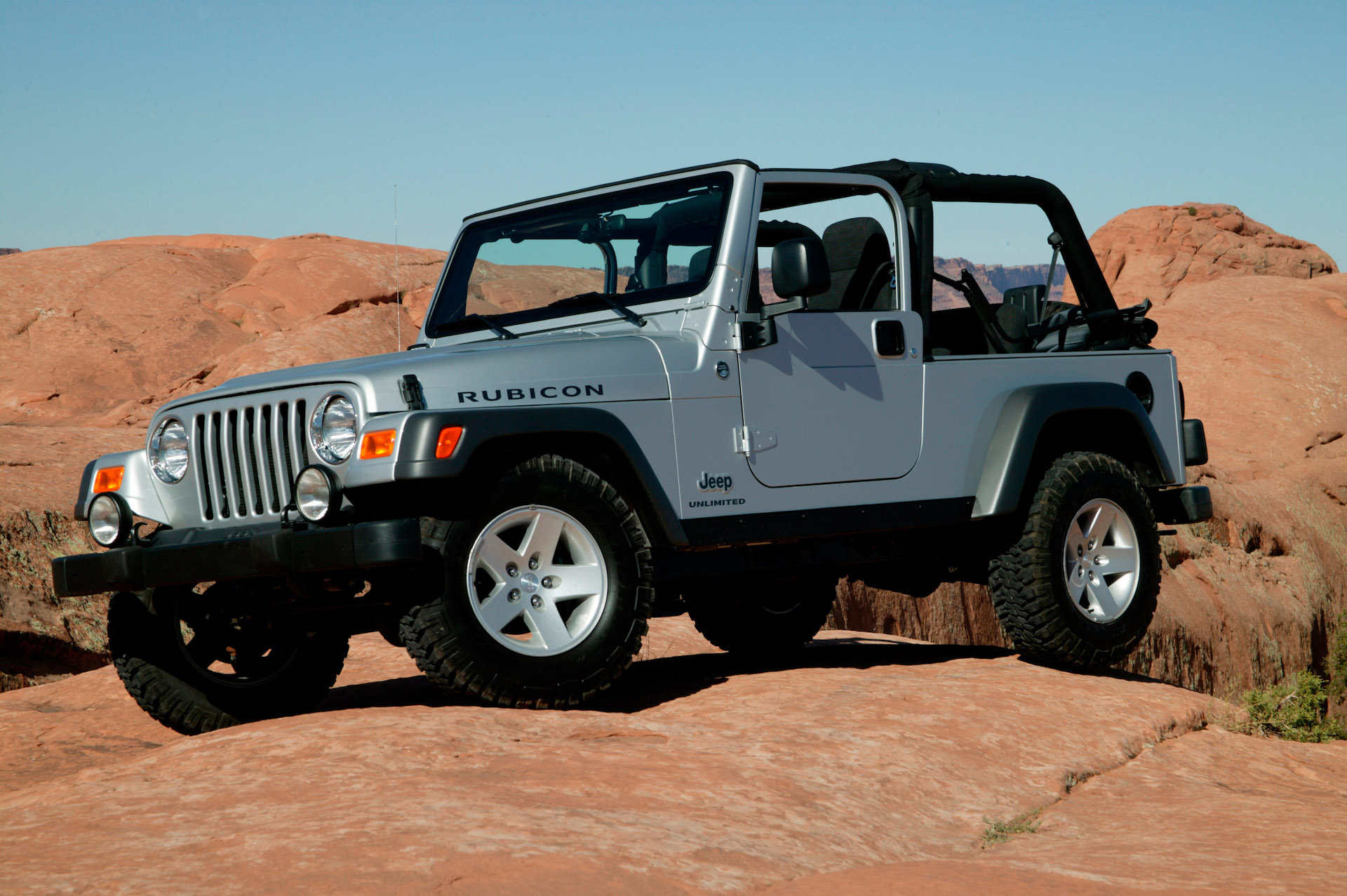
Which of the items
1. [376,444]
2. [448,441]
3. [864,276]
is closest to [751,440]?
[864,276]

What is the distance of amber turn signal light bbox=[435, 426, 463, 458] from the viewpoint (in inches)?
173

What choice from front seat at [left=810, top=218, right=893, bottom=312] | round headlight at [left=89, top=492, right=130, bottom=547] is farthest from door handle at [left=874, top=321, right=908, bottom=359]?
round headlight at [left=89, top=492, right=130, bottom=547]

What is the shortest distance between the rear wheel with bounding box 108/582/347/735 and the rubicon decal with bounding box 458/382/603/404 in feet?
4.01

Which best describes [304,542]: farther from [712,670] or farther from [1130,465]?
[1130,465]

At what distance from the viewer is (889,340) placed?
19.1 ft

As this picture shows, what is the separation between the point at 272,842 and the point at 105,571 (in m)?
2.10

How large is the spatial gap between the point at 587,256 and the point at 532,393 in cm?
140

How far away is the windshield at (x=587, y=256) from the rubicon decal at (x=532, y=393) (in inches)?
29.9

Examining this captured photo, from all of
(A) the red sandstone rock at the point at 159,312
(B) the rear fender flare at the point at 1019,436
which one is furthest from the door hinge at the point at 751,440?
(A) the red sandstone rock at the point at 159,312

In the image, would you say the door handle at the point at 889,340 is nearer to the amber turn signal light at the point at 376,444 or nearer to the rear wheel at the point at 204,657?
the amber turn signal light at the point at 376,444

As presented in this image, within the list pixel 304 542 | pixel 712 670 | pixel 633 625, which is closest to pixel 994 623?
pixel 712 670

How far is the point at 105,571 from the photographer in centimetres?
475

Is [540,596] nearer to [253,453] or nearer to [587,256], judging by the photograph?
[253,453]

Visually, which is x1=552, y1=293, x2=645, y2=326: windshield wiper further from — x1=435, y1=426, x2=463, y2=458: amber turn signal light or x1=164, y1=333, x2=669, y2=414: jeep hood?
x1=435, y1=426, x2=463, y2=458: amber turn signal light
